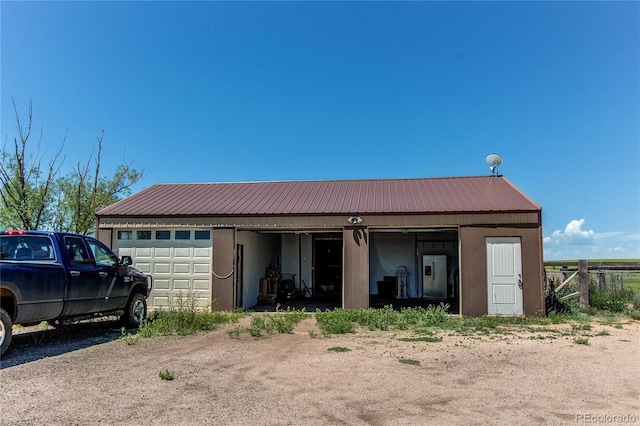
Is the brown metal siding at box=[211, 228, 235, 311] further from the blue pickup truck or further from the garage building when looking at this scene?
the blue pickup truck

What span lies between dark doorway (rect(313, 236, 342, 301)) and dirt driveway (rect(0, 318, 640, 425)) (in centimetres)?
929

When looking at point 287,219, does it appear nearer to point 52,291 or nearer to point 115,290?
point 115,290

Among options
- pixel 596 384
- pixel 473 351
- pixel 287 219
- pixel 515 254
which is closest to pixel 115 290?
pixel 287 219

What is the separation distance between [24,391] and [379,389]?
4.30 meters

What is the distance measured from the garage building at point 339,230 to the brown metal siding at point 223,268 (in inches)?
1.2

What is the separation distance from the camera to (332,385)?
5.67 meters

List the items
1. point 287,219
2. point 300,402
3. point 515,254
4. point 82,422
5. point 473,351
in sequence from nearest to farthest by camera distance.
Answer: point 82,422
point 300,402
point 473,351
point 515,254
point 287,219

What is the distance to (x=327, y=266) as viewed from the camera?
60.7ft

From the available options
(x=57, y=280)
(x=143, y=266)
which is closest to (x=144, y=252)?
(x=143, y=266)

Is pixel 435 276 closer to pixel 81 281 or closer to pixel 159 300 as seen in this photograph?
pixel 159 300
